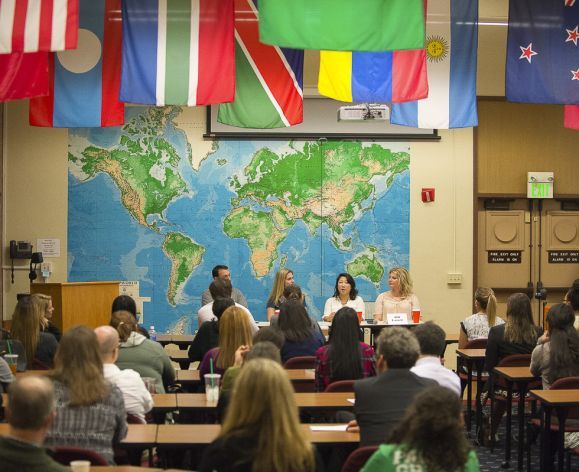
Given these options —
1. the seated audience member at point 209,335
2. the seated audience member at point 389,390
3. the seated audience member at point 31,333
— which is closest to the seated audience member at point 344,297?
the seated audience member at point 209,335

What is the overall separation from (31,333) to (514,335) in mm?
4215

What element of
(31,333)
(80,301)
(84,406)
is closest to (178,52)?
(31,333)

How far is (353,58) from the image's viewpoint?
8.98 meters

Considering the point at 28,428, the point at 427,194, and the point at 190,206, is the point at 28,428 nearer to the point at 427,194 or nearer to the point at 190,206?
the point at 190,206

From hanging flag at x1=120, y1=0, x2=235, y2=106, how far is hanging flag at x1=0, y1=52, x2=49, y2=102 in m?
0.72

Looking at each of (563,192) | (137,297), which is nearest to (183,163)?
(137,297)

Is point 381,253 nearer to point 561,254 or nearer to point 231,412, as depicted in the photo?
point 561,254

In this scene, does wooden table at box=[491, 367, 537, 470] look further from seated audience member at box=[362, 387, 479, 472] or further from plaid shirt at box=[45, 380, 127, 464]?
seated audience member at box=[362, 387, 479, 472]

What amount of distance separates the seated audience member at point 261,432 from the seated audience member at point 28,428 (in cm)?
64

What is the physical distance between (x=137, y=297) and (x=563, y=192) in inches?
240

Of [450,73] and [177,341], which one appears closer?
[450,73]

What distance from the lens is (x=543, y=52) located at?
8.98 m

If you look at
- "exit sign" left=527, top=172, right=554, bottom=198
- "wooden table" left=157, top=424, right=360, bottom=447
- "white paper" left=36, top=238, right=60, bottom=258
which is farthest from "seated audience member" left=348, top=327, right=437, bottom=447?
"exit sign" left=527, top=172, right=554, bottom=198

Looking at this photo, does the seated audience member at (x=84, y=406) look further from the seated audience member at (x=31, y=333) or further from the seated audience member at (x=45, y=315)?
the seated audience member at (x=45, y=315)
